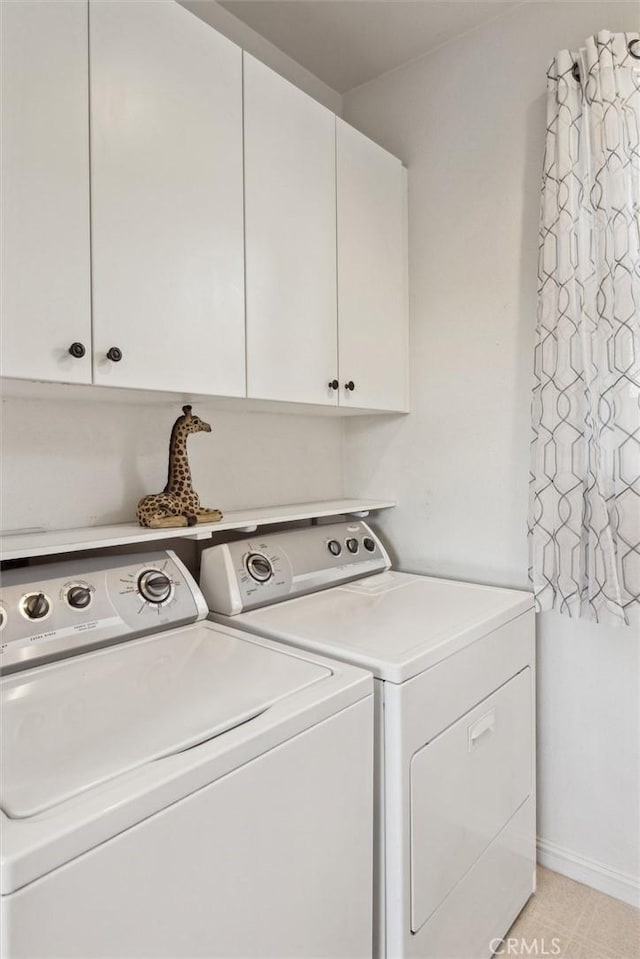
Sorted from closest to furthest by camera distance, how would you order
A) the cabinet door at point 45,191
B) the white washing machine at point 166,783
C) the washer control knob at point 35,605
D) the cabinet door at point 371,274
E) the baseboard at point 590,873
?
the white washing machine at point 166,783 → the cabinet door at point 45,191 → the washer control knob at point 35,605 → the baseboard at point 590,873 → the cabinet door at point 371,274

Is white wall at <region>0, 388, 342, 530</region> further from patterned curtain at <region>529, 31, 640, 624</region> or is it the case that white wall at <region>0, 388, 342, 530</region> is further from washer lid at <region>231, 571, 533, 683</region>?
patterned curtain at <region>529, 31, 640, 624</region>

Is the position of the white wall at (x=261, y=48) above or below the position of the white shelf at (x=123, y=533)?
above

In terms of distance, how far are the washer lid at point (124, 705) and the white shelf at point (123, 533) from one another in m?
0.23

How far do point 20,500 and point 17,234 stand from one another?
626 millimetres

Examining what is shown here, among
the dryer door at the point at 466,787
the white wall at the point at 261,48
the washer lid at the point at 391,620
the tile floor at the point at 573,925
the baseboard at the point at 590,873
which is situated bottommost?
the tile floor at the point at 573,925

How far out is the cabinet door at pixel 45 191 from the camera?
1044mm

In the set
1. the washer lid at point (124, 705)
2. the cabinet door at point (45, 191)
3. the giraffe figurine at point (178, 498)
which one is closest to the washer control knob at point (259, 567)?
the giraffe figurine at point (178, 498)

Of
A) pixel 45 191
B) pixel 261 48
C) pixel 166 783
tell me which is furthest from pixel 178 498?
pixel 261 48

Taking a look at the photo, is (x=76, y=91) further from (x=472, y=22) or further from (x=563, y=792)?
(x=563, y=792)

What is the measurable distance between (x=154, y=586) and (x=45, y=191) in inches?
34.1

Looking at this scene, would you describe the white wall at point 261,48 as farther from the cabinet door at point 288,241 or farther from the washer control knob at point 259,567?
the washer control knob at point 259,567

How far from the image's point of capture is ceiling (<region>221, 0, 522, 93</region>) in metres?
1.82

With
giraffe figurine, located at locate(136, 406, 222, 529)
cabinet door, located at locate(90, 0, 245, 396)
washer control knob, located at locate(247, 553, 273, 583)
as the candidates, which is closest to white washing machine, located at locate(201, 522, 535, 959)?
washer control knob, located at locate(247, 553, 273, 583)

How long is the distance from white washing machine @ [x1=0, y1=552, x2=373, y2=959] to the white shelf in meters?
0.07
